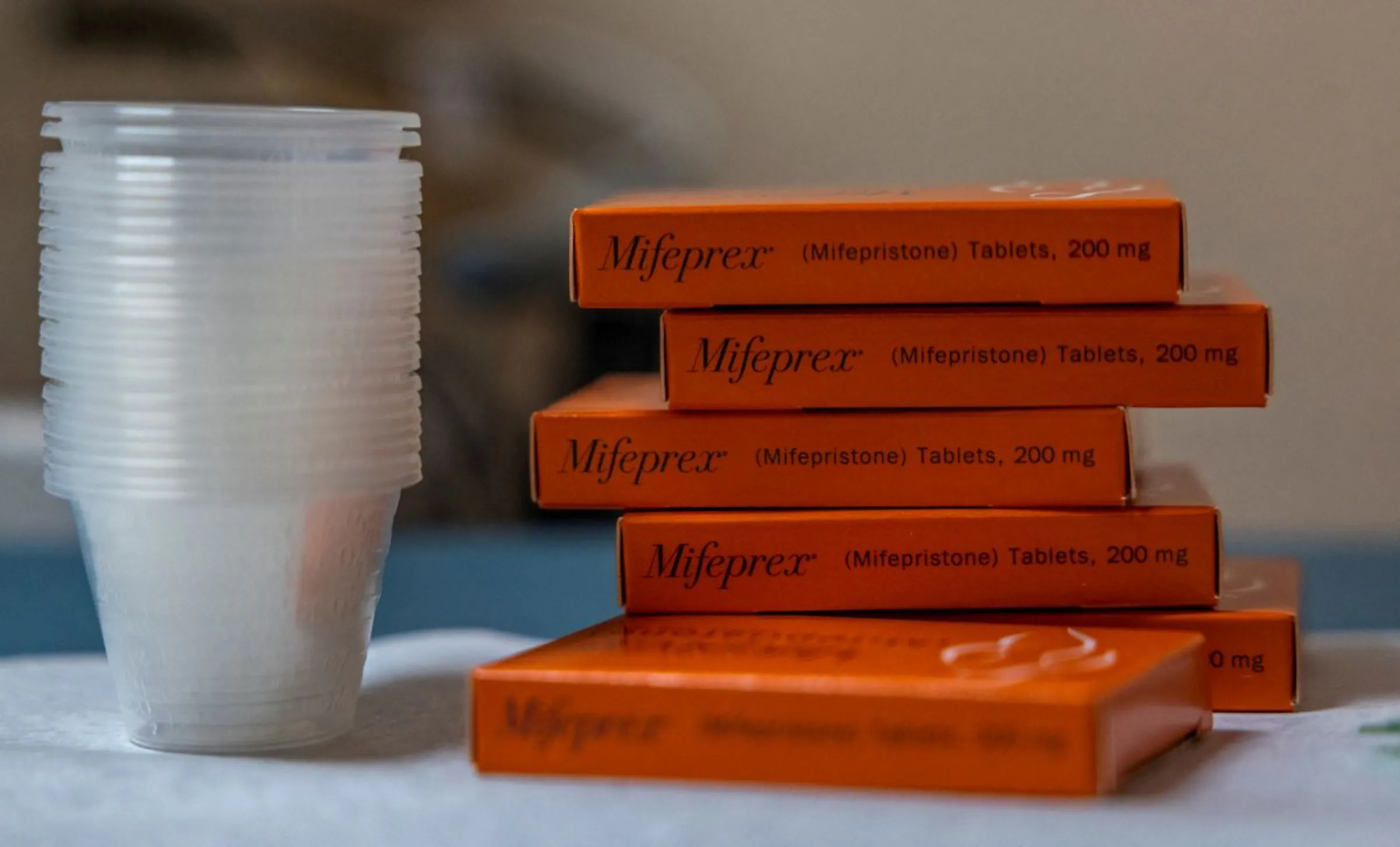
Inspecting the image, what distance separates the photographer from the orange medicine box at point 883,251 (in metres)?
0.69

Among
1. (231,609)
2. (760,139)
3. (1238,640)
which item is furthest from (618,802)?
(760,139)

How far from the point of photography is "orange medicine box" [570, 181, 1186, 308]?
694 millimetres

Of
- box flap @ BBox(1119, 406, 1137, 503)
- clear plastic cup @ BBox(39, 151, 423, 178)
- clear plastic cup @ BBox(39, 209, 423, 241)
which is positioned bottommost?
box flap @ BBox(1119, 406, 1137, 503)

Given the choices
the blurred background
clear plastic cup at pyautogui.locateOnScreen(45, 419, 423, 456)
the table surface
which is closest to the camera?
the table surface

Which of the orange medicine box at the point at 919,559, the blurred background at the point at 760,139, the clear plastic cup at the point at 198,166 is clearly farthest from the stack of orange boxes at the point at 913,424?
the blurred background at the point at 760,139

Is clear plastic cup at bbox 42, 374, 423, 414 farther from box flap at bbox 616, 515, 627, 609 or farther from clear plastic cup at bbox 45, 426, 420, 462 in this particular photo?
box flap at bbox 616, 515, 627, 609

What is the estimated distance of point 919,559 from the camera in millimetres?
715

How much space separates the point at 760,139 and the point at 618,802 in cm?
106

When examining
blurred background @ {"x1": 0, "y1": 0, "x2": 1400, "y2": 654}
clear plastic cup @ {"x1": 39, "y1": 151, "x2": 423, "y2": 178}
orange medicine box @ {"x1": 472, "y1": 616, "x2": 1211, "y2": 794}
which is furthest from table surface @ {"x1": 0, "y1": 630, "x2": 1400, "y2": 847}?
blurred background @ {"x1": 0, "y1": 0, "x2": 1400, "y2": 654}

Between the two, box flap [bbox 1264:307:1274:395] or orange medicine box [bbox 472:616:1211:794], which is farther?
box flap [bbox 1264:307:1274:395]

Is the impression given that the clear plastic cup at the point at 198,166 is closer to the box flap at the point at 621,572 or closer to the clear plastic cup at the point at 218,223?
the clear plastic cup at the point at 218,223

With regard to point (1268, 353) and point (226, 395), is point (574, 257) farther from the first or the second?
point (1268, 353)

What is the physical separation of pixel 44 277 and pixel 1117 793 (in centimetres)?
47

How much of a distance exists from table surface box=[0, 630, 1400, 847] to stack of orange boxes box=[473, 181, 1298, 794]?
0.21ft
